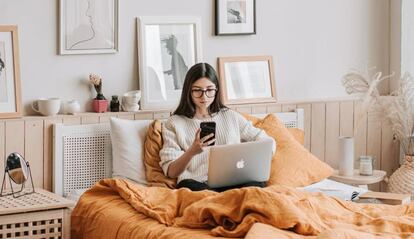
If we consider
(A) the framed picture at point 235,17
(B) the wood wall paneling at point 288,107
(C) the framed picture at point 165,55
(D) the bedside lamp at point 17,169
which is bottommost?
(D) the bedside lamp at point 17,169

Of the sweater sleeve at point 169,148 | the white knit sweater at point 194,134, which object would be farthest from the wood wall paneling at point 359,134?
the sweater sleeve at point 169,148

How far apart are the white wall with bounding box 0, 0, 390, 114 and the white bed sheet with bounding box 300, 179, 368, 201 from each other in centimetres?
77

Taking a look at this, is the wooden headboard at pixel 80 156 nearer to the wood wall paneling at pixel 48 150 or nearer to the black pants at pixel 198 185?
the wood wall paneling at pixel 48 150

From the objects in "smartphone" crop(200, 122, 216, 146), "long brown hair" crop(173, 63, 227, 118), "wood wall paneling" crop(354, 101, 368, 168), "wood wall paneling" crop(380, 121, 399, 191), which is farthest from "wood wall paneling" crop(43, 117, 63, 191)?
"wood wall paneling" crop(380, 121, 399, 191)

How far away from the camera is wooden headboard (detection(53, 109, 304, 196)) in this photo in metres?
4.57

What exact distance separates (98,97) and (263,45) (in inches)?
47.2

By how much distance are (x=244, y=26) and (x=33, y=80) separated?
54.3 inches

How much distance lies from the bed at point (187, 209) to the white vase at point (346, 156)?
0.57 metres

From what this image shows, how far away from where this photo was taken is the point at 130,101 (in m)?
4.79

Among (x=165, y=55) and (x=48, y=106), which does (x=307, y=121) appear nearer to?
(x=165, y=55)

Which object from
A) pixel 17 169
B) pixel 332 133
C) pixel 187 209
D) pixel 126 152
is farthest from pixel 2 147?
pixel 332 133

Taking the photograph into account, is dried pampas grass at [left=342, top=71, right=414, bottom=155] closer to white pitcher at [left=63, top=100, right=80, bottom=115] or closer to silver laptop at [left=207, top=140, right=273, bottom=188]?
silver laptop at [left=207, top=140, right=273, bottom=188]

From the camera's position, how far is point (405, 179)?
17.5 feet

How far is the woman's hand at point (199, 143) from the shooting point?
14.3 feet
